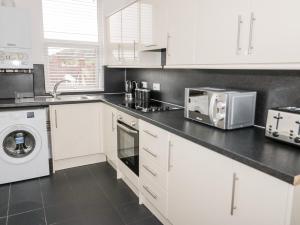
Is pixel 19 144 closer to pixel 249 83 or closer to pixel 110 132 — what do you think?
pixel 110 132

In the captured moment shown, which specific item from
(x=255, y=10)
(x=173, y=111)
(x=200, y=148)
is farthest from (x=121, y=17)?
(x=200, y=148)

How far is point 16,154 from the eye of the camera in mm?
2766

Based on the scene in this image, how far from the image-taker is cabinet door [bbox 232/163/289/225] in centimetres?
101

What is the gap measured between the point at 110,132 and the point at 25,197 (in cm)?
113

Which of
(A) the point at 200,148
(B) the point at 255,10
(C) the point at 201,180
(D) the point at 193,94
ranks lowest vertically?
(C) the point at 201,180

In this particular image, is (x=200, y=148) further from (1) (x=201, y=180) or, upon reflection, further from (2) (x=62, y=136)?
(2) (x=62, y=136)

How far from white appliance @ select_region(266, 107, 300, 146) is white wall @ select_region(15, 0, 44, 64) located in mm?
3003

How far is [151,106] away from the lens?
270cm

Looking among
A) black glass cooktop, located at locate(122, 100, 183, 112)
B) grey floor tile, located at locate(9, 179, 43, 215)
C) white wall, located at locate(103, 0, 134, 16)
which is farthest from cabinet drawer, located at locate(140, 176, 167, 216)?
white wall, located at locate(103, 0, 134, 16)

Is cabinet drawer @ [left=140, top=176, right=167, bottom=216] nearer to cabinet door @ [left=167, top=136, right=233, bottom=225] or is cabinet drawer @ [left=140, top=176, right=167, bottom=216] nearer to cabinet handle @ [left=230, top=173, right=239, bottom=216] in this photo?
cabinet door @ [left=167, top=136, right=233, bottom=225]

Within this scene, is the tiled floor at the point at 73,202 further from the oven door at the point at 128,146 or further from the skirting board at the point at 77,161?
the oven door at the point at 128,146

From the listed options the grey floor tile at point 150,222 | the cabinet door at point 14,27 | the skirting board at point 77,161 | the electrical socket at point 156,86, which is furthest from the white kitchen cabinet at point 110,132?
the cabinet door at point 14,27

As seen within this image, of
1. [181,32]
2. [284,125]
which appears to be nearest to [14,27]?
[181,32]

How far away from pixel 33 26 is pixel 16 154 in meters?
1.68
